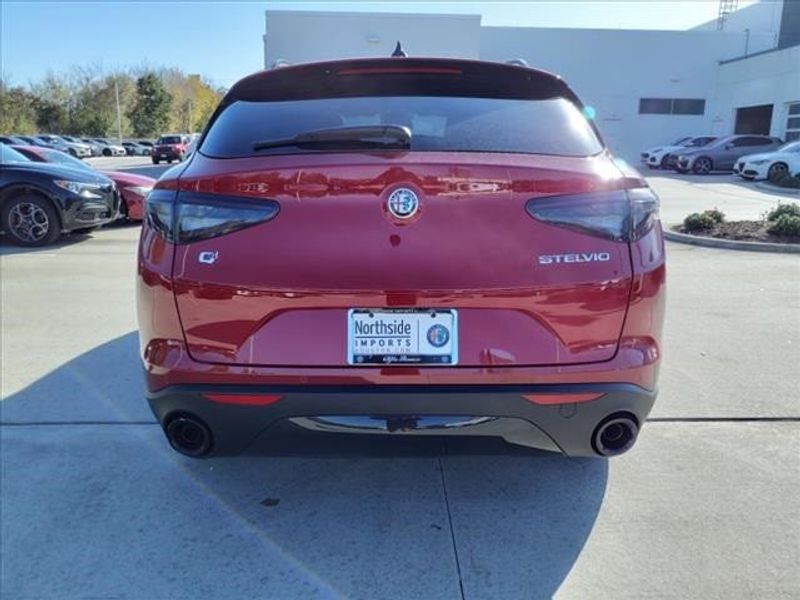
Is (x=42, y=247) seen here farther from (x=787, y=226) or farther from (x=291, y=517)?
(x=787, y=226)

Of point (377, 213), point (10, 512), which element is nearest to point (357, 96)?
point (377, 213)

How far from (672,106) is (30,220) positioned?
124 ft

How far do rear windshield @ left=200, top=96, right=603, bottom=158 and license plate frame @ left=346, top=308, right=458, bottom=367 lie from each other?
0.61 meters

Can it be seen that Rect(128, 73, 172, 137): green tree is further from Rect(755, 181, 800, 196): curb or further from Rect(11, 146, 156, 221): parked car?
Rect(11, 146, 156, 221): parked car

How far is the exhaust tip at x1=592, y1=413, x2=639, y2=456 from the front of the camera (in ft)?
7.63

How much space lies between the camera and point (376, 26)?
109 feet

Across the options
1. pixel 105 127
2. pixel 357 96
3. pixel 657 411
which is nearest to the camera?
pixel 357 96

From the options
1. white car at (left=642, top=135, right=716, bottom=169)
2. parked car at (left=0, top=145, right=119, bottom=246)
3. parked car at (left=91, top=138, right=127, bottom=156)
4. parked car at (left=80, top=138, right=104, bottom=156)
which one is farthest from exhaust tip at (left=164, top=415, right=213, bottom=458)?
parked car at (left=91, top=138, right=127, bottom=156)

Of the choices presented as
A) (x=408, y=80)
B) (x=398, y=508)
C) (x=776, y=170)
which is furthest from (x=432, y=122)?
(x=776, y=170)

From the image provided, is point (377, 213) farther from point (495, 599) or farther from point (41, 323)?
point (41, 323)

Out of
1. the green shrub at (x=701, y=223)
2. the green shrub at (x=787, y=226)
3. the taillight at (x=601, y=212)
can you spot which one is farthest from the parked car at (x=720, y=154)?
the taillight at (x=601, y=212)

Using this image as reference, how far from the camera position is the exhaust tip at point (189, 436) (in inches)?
93.5

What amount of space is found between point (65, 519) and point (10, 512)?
0.87 ft

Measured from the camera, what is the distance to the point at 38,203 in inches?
360
